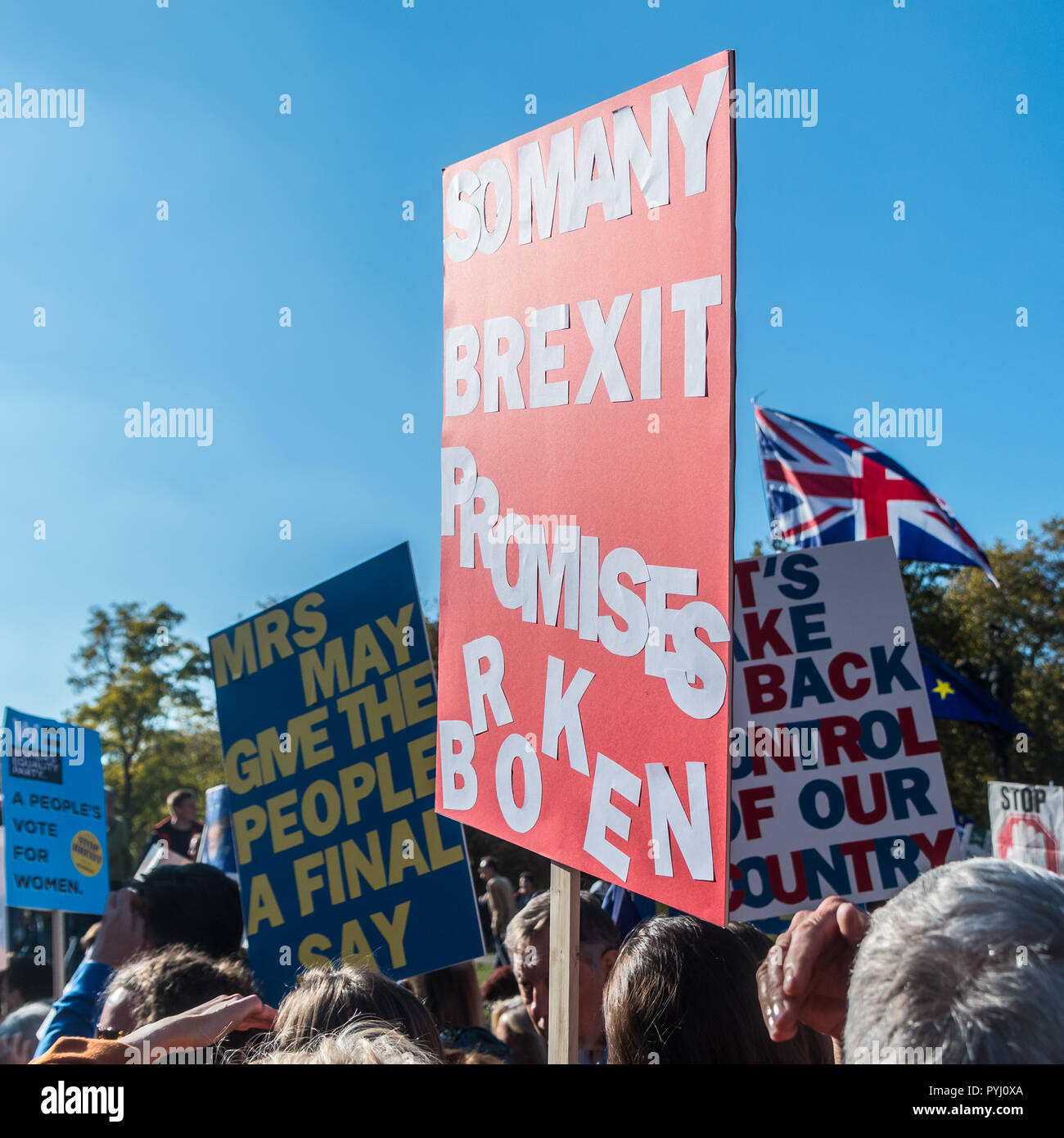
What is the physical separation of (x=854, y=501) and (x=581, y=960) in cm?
720

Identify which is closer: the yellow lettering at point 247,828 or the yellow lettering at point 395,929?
the yellow lettering at point 395,929

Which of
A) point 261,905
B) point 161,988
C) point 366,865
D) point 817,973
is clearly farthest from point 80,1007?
point 817,973

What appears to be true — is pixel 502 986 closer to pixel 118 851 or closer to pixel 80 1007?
pixel 80 1007

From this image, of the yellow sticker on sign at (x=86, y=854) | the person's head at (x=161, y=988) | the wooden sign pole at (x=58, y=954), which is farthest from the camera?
the yellow sticker on sign at (x=86, y=854)

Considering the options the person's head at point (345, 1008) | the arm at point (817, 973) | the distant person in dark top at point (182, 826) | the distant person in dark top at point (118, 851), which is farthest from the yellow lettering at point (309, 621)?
the distant person in dark top at point (118, 851)

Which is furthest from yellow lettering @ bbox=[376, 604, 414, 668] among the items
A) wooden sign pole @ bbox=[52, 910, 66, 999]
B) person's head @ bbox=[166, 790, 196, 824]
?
person's head @ bbox=[166, 790, 196, 824]

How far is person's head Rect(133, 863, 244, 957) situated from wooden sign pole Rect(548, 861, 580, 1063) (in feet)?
5.43

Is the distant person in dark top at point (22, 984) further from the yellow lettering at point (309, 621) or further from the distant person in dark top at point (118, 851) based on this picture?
the yellow lettering at point (309, 621)

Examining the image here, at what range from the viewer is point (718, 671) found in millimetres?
1816

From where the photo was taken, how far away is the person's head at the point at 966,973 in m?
1.15

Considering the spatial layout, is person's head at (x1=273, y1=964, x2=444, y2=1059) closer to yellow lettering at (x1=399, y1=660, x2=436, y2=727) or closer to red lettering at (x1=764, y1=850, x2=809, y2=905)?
yellow lettering at (x1=399, y1=660, x2=436, y2=727)

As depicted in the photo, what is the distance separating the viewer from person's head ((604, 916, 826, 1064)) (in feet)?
6.51

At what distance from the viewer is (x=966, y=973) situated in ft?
3.90
